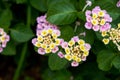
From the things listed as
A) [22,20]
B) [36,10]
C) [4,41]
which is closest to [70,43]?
[4,41]

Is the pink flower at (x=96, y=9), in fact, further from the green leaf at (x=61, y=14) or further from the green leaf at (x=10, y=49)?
the green leaf at (x=10, y=49)

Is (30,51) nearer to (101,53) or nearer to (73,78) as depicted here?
(73,78)

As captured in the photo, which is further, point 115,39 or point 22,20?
point 22,20

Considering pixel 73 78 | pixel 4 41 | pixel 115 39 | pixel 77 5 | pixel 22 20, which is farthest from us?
pixel 22 20

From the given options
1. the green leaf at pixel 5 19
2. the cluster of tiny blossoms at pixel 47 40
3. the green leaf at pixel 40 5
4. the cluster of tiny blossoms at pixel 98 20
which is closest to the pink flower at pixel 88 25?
the cluster of tiny blossoms at pixel 98 20

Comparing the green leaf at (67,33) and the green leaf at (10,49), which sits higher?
the green leaf at (67,33)

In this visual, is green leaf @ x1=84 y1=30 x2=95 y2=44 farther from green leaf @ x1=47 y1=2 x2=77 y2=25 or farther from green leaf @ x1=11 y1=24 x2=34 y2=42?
green leaf @ x1=11 y1=24 x2=34 y2=42

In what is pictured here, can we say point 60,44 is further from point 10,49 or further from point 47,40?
point 10,49

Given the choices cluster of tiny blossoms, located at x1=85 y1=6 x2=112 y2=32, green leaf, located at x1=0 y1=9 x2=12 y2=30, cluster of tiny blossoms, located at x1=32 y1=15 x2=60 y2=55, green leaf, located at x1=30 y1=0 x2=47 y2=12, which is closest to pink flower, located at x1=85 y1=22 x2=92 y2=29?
cluster of tiny blossoms, located at x1=85 y1=6 x2=112 y2=32
